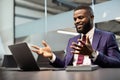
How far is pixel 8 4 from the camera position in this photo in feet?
21.6

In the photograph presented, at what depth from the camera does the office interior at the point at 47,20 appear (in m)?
4.02

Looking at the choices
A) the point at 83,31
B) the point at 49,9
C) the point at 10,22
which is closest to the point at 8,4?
the point at 10,22

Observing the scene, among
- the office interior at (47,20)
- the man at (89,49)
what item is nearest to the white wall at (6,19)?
the office interior at (47,20)

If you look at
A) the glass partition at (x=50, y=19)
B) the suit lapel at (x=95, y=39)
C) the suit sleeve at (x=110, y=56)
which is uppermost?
the glass partition at (x=50, y=19)

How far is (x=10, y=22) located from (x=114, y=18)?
11.6ft

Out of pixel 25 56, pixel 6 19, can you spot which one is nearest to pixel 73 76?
pixel 25 56

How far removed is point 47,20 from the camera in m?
5.39

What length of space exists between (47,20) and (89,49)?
401 cm

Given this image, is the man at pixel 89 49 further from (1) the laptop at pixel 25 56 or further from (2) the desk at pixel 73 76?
(2) the desk at pixel 73 76

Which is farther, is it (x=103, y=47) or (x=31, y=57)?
(x=103, y=47)

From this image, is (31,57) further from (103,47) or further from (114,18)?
(114,18)

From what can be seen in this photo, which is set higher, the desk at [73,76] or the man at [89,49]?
the man at [89,49]

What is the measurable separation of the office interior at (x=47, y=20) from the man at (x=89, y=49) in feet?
5.67

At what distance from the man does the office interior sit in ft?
5.67
